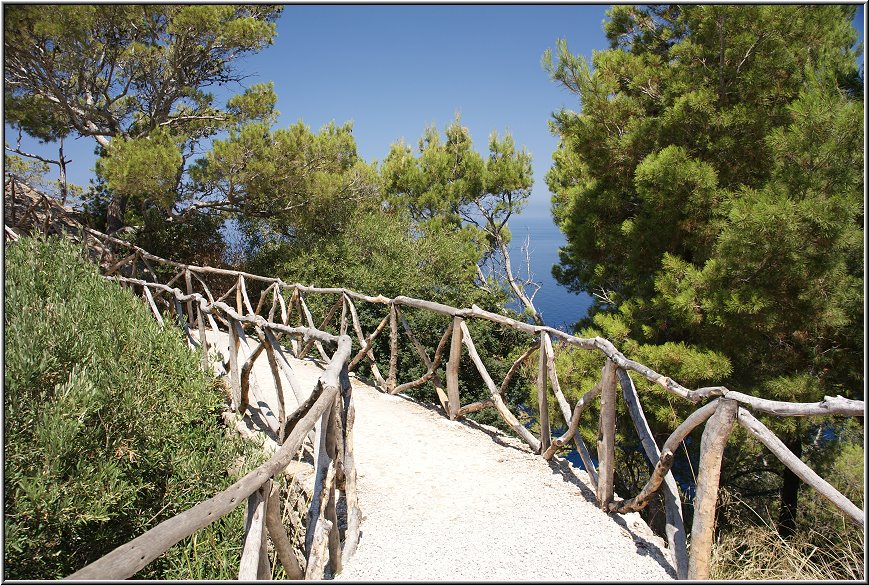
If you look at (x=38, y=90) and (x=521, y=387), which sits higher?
(x=38, y=90)

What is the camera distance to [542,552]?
110 inches

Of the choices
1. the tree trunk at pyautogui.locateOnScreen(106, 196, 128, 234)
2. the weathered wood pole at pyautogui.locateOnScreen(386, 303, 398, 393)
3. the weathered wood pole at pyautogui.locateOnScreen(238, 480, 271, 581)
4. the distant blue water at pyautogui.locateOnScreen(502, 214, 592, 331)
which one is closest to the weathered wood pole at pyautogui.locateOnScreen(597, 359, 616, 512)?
the weathered wood pole at pyautogui.locateOnScreen(238, 480, 271, 581)

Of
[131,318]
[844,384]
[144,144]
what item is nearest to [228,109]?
[144,144]

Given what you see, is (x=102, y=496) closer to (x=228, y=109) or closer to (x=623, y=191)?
(x=623, y=191)

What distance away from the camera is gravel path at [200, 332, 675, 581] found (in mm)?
2686

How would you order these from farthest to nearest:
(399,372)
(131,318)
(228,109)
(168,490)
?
(228,109) → (399,372) → (131,318) → (168,490)

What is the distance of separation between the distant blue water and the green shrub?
21.1 ft

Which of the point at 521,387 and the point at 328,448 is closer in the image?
the point at 328,448

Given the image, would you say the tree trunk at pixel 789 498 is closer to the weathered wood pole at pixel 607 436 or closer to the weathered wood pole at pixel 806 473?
the weathered wood pole at pixel 607 436

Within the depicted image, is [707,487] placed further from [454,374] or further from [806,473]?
[454,374]

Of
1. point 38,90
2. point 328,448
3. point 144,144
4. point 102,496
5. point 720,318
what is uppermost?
point 38,90

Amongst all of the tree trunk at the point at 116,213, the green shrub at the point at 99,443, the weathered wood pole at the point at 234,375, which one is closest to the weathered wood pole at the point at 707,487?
the green shrub at the point at 99,443

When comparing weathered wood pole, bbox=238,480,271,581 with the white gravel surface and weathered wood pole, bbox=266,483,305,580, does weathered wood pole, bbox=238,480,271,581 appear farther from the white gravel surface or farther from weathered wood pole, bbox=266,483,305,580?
the white gravel surface

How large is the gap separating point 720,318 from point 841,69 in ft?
9.30
